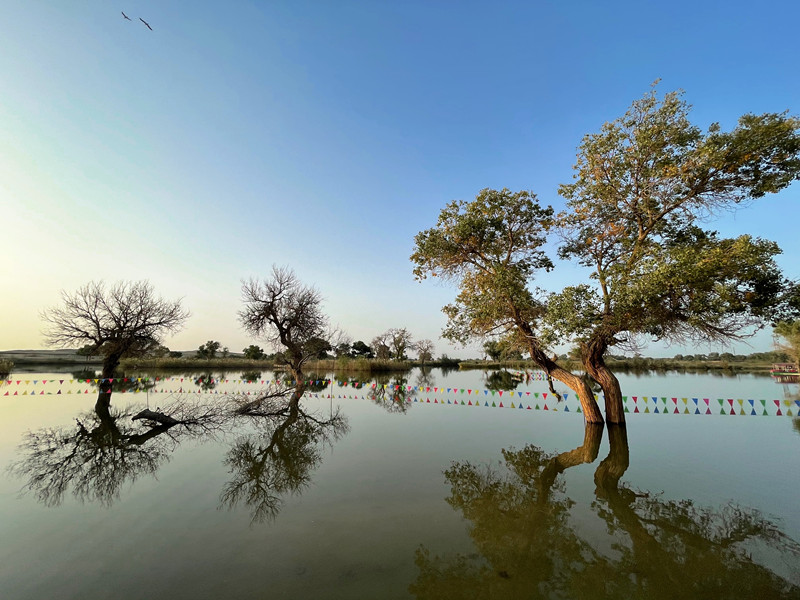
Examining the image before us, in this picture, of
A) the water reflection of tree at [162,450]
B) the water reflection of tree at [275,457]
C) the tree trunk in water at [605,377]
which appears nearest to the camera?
the water reflection of tree at [275,457]

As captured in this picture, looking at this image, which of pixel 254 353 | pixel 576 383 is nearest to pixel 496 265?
pixel 576 383

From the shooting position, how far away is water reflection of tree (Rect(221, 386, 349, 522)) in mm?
5738

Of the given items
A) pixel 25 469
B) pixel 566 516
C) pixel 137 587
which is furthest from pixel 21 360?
pixel 566 516

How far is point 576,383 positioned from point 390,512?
9458 millimetres

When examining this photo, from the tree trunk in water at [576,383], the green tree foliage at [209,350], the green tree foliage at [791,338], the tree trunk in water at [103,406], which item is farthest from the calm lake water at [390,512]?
the green tree foliage at [209,350]

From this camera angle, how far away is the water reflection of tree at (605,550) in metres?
3.45

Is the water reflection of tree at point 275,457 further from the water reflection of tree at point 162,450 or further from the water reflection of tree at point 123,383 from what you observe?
the water reflection of tree at point 123,383

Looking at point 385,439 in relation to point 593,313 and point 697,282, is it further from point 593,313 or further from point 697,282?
point 697,282

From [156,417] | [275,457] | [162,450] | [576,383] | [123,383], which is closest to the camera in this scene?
[275,457]

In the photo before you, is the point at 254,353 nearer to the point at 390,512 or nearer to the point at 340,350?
the point at 340,350

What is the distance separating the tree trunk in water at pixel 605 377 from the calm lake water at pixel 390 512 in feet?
2.88

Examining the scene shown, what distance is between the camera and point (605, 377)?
472 inches

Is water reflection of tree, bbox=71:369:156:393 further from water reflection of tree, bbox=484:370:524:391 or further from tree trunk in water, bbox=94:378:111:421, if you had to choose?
water reflection of tree, bbox=484:370:524:391

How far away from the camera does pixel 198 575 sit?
3.55 metres
